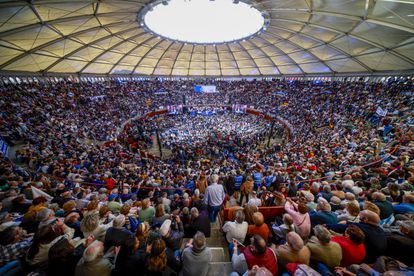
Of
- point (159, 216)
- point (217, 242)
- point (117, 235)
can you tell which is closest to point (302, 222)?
point (217, 242)

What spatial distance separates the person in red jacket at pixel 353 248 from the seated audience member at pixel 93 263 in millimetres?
4167

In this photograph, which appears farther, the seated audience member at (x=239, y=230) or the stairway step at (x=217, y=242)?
the stairway step at (x=217, y=242)

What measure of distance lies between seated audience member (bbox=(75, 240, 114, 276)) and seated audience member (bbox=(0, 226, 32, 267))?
4.95ft

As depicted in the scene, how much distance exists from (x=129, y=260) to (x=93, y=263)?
56cm

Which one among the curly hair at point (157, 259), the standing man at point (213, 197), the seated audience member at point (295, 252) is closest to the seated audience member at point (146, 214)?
the standing man at point (213, 197)

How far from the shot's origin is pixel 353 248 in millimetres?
3195

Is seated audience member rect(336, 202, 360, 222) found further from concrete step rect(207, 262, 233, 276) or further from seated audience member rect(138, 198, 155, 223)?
seated audience member rect(138, 198, 155, 223)

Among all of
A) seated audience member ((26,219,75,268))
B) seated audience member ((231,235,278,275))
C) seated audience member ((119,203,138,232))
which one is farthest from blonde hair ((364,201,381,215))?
seated audience member ((26,219,75,268))

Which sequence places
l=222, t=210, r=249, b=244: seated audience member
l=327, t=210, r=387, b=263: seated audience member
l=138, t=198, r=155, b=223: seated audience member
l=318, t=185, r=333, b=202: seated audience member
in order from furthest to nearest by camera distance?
l=318, t=185, r=333, b=202: seated audience member → l=138, t=198, r=155, b=223: seated audience member → l=222, t=210, r=249, b=244: seated audience member → l=327, t=210, r=387, b=263: seated audience member

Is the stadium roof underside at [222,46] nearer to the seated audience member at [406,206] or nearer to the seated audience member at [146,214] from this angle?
the seated audience member at [406,206]

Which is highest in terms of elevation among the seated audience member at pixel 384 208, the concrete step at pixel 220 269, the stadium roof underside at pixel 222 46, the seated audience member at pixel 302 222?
the stadium roof underside at pixel 222 46

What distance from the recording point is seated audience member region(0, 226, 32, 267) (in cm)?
326

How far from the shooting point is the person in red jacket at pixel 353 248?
3.18 meters

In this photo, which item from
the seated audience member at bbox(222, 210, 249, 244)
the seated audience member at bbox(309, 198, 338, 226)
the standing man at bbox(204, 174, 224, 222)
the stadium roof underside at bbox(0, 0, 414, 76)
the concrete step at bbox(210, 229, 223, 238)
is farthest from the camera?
the stadium roof underside at bbox(0, 0, 414, 76)
